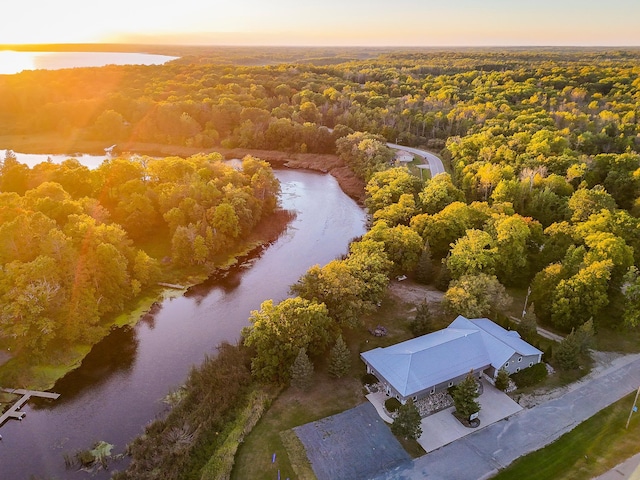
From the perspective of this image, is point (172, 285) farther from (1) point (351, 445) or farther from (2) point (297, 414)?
(1) point (351, 445)

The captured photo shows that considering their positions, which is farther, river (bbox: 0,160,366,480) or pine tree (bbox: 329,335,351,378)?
pine tree (bbox: 329,335,351,378)

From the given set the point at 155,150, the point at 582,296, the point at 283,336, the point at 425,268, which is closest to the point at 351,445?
the point at 283,336

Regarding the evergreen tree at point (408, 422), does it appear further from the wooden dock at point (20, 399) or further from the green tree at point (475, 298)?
the wooden dock at point (20, 399)

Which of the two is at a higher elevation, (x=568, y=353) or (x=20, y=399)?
(x=568, y=353)

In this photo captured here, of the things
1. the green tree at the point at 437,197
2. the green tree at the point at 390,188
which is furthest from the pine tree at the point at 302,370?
the green tree at the point at 390,188

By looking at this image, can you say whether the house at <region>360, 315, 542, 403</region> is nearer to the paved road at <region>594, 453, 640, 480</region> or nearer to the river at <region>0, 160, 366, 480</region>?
the paved road at <region>594, 453, 640, 480</region>

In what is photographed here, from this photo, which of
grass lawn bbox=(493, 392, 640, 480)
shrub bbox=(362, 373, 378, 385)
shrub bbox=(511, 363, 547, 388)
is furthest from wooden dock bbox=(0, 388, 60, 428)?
shrub bbox=(511, 363, 547, 388)
